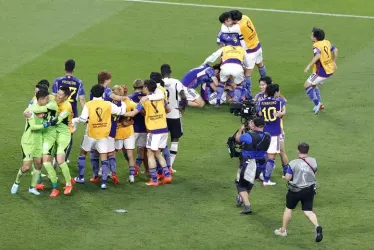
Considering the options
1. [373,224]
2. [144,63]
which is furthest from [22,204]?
[144,63]

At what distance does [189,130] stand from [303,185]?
6.27m

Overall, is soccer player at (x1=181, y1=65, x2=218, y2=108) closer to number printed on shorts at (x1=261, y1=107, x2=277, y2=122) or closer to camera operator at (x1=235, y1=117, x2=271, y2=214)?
number printed on shorts at (x1=261, y1=107, x2=277, y2=122)

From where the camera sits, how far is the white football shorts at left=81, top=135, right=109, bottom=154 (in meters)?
20.1

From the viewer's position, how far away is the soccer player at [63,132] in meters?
19.7

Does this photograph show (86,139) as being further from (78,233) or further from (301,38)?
(301,38)

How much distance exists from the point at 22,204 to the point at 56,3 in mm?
14977

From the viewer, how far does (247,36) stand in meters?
26.0

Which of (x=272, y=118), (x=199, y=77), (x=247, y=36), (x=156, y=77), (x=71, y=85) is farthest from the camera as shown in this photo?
(x=247, y=36)

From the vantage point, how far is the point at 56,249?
17625mm

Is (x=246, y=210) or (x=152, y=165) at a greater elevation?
(x=152, y=165)

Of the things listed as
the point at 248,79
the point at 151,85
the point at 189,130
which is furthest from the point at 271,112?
the point at 248,79

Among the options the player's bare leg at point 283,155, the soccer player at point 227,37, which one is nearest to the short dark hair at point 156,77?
the player's bare leg at point 283,155

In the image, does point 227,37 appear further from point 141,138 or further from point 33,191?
point 33,191

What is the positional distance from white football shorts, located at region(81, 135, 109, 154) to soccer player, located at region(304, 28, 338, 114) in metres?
6.69
